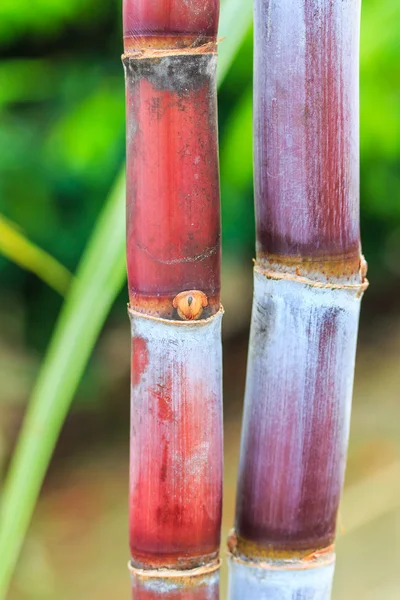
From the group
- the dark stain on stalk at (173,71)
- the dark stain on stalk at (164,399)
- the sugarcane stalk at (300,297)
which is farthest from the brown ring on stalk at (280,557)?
the dark stain on stalk at (173,71)

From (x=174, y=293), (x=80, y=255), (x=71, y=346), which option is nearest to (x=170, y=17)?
(x=174, y=293)

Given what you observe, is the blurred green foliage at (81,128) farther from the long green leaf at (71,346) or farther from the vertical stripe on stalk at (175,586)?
the vertical stripe on stalk at (175,586)

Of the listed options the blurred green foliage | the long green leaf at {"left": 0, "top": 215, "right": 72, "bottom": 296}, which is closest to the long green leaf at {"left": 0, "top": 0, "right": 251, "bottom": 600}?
the long green leaf at {"left": 0, "top": 215, "right": 72, "bottom": 296}

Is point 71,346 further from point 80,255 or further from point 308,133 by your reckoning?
point 80,255

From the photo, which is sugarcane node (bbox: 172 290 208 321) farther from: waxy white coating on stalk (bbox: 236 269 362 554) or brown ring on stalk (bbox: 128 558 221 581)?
brown ring on stalk (bbox: 128 558 221 581)

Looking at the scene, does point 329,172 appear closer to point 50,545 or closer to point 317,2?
point 317,2

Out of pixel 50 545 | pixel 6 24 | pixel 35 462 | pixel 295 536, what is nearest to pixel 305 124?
pixel 295 536
